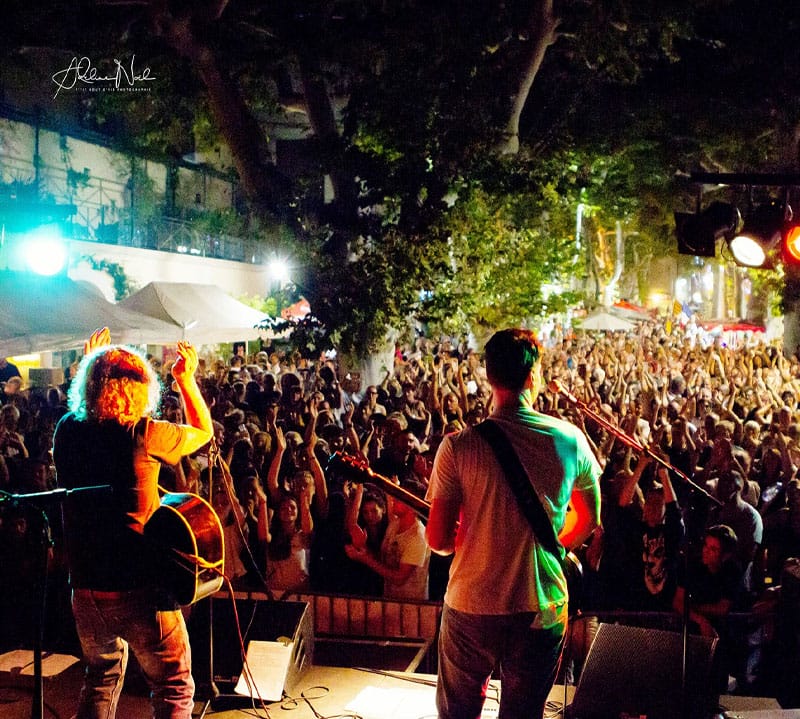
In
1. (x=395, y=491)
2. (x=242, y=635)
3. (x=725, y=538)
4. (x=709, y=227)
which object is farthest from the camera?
(x=709, y=227)

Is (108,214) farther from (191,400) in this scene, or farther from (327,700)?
(191,400)

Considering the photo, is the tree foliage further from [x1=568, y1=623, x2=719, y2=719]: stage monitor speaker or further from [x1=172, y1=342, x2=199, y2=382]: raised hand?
[x1=172, y1=342, x2=199, y2=382]: raised hand

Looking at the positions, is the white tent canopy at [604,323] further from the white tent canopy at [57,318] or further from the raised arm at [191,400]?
the raised arm at [191,400]

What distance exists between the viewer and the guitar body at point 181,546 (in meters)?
3.04

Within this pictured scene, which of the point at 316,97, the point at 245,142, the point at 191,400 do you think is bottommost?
the point at 191,400

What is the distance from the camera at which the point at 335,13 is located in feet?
41.0

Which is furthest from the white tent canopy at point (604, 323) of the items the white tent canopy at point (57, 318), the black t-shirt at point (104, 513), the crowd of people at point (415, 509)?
the black t-shirt at point (104, 513)

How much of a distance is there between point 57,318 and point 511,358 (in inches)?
358

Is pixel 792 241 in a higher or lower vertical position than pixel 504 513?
higher

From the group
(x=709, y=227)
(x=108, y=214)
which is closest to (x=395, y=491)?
(x=709, y=227)

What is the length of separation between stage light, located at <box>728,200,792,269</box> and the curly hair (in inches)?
163

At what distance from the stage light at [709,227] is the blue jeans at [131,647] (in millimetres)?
4106

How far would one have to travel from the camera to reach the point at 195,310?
13.1 meters

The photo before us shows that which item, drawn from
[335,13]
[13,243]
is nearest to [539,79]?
[335,13]
